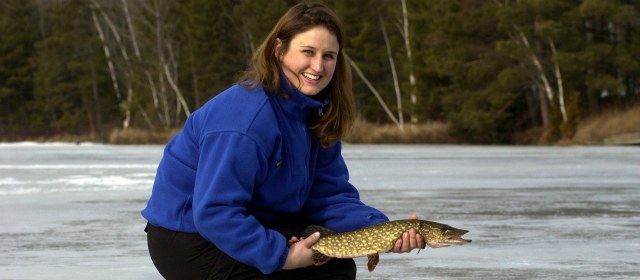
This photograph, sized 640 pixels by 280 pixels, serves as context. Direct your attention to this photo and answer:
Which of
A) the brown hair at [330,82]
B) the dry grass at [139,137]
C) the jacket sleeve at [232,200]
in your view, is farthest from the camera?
the dry grass at [139,137]

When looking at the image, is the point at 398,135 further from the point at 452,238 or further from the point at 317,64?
the point at 452,238

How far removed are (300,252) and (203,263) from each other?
326mm

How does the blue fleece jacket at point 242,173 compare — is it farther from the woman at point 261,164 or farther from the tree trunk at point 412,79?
the tree trunk at point 412,79

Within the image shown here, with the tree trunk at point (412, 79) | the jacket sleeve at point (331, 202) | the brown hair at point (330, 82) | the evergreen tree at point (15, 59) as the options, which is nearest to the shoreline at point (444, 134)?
the tree trunk at point (412, 79)

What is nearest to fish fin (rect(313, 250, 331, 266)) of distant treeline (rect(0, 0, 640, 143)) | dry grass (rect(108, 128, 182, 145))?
distant treeline (rect(0, 0, 640, 143))

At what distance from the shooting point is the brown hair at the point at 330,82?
2.64 m

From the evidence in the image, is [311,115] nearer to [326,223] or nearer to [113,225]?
[326,223]

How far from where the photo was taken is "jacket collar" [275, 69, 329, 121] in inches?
A: 104

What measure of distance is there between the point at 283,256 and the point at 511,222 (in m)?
4.16

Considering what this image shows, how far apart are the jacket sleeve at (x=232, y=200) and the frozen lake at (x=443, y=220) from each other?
69.6 inches

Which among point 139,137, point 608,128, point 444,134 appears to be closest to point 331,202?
point 608,128

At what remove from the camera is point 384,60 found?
41312 mm

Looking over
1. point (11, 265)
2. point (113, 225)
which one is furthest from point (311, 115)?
point (113, 225)

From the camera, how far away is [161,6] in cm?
3744
